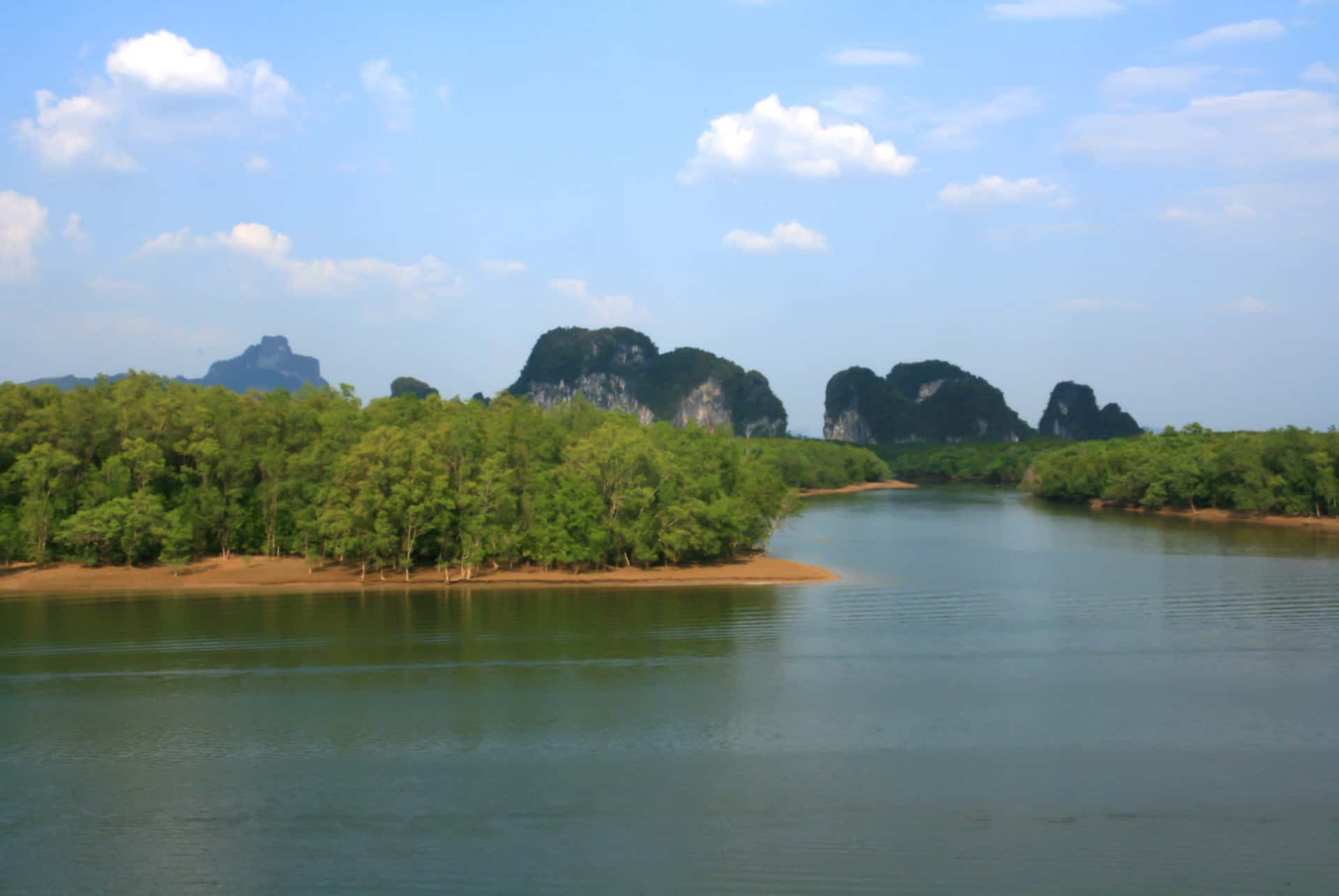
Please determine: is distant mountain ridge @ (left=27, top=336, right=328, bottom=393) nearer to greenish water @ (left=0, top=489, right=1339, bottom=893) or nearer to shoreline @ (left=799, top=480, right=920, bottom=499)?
shoreline @ (left=799, top=480, right=920, bottom=499)

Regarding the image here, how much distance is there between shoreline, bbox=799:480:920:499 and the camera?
3546 inches

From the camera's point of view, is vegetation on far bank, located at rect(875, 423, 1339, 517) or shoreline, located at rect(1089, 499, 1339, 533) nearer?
shoreline, located at rect(1089, 499, 1339, 533)

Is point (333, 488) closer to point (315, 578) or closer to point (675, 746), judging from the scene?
point (315, 578)

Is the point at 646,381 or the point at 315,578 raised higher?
the point at 646,381

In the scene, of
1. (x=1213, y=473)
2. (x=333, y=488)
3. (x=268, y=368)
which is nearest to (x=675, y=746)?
(x=333, y=488)

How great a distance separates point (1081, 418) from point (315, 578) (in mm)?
133082

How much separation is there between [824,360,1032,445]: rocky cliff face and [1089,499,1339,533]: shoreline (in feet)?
298

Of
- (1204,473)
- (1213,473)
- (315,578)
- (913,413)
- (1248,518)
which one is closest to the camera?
(315,578)

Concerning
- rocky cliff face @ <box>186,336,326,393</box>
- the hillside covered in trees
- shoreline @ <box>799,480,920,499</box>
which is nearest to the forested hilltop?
the hillside covered in trees

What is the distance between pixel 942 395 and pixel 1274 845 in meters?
155

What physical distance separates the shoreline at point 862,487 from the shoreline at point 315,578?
5024 centimetres

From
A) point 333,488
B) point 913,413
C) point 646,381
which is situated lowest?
point 333,488

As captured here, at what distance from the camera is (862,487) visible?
323 feet

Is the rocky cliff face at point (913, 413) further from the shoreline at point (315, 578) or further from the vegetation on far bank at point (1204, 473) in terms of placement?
the shoreline at point (315, 578)
